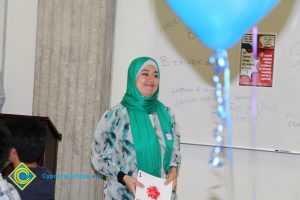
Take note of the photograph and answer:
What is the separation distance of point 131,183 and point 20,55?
1.87 m

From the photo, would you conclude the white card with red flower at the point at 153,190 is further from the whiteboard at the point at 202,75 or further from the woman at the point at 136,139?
the whiteboard at the point at 202,75

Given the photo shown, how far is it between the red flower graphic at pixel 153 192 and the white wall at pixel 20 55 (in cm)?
176

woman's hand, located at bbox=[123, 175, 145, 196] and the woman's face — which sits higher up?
the woman's face

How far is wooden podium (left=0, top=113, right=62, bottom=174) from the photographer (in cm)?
341

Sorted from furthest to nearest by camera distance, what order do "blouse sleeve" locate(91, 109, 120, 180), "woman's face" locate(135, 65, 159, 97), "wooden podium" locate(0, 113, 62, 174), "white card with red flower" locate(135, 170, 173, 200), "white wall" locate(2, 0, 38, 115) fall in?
1. "white wall" locate(2, 0, 38, 115)
2. "wooden podium" locate(0, 113, 62, 174)
3. "woman's face" locate(135, 65, 159, 97)
4. "blouse sleeve" locate(91, 109, 120, 180)
5. "white card with red flower" locate(135, 170, 173, 200)

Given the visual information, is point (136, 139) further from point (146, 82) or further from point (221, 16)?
point (221, 16)

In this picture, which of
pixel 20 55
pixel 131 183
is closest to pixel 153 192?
pixel 131 183

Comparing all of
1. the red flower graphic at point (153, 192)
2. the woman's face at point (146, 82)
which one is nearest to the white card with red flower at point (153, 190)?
the red flower graphic at point (153, 192)

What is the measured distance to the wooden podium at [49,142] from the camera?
11.2 feet

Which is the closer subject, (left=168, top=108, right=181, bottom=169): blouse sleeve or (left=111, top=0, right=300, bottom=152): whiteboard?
(left=168, top=108, right=181, bottom=169): blouse sleeve

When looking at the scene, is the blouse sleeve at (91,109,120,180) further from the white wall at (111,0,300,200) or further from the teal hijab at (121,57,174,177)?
the white wall at (111,0,300,200)

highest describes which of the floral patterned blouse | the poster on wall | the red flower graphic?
the poster on wall

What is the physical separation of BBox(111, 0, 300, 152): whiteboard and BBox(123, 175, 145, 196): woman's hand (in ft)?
3.88

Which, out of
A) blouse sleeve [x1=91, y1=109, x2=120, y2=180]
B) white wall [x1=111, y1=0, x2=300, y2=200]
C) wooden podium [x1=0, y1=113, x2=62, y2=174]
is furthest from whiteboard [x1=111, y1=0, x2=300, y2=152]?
blouse sleeve [x1=91, y1=109, x2=120, y2=180]
